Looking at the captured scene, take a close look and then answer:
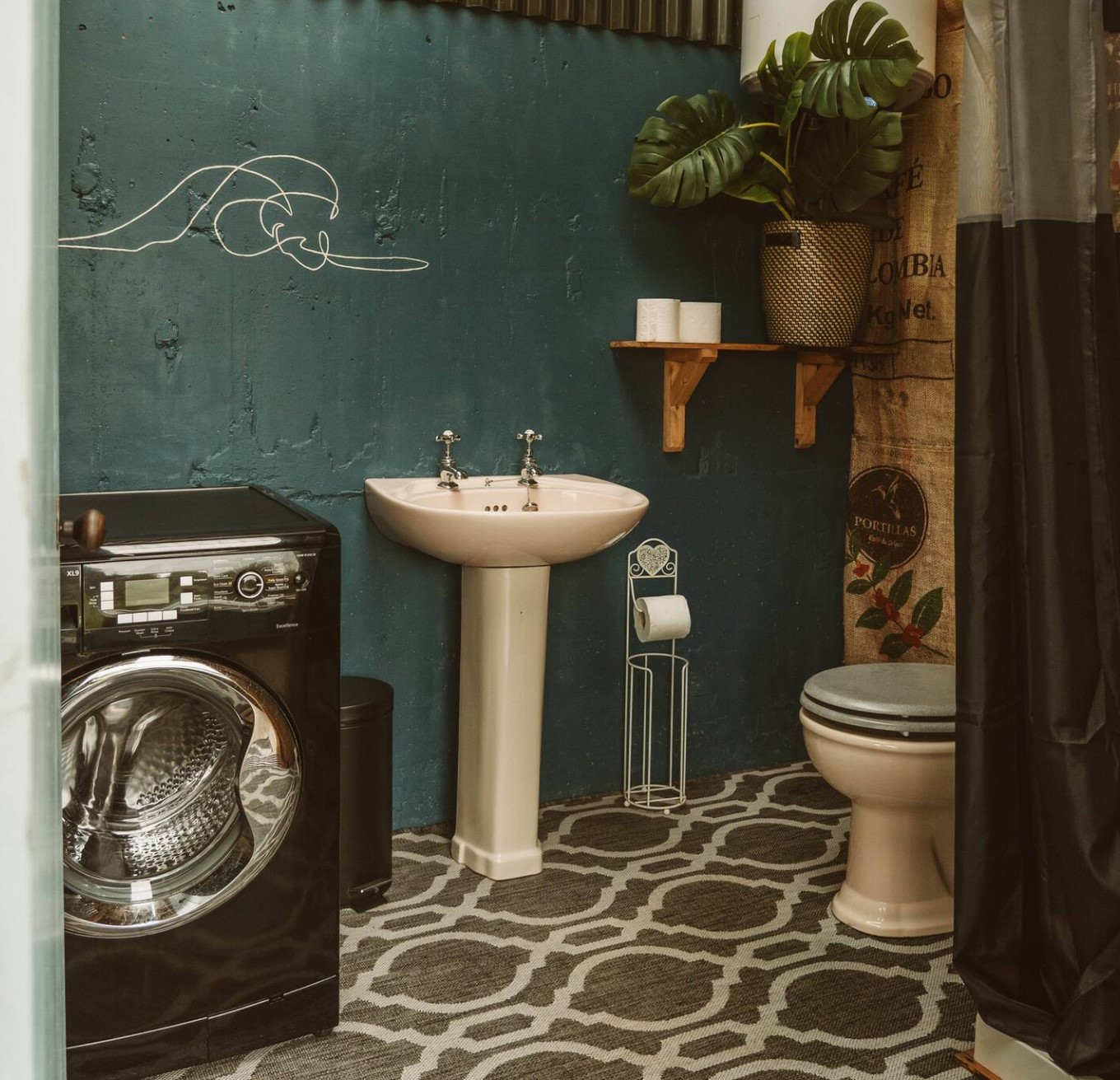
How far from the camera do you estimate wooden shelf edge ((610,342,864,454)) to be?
9.75 ft

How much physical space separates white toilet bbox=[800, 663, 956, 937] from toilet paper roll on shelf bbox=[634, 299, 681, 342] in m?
0.99

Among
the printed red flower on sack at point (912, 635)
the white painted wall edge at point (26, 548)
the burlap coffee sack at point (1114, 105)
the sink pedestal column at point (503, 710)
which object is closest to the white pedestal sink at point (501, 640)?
the sink pedestal column at point (503, 710)

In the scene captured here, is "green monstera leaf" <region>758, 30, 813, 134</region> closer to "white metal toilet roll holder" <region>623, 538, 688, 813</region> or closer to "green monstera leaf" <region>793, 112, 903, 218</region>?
"green monstera leaf" <region>793, 112, 903, 218</region>

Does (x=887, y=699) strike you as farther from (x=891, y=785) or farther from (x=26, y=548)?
(x=26, y=548)

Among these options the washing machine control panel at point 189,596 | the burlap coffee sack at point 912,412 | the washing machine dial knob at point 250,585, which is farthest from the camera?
the burlap coffee sack at point 912,412

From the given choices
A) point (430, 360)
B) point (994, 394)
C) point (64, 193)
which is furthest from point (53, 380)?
point (430, 360)

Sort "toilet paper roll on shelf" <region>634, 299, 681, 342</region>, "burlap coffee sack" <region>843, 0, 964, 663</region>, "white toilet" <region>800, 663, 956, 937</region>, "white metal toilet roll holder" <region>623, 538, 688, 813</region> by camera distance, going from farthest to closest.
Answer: "white metal toilet roll holder" <region>623, 538, 688, 813</region> < "burlap coffee sack" <region>843, 0, 964, 663</region> < "toilet paper roll on shelf" <region>634, 299, 681, 342</region> < "white toilet" <region>800, 663, 956, 937</region>

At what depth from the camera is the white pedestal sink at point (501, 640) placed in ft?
8.38

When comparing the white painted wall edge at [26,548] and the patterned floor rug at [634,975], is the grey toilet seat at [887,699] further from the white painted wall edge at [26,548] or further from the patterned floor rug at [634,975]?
the white painted wall edge at [26,548]

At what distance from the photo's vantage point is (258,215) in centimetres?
260

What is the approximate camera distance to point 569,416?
9.92 feet

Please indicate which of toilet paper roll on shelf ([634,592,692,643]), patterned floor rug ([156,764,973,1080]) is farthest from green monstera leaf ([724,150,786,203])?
patterned floor rug ([156,764,973,1080])

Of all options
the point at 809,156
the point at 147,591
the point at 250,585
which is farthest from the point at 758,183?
the point at 147,591

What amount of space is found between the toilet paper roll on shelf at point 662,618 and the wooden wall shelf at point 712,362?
1.48ft
